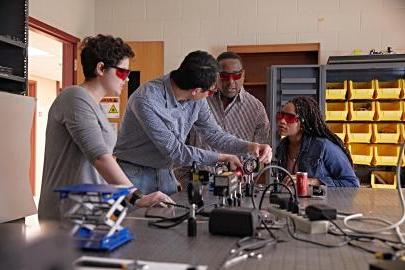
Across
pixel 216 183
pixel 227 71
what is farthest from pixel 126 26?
pixel 216 183

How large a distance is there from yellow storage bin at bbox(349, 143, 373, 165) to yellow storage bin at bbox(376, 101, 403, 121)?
0.27 m

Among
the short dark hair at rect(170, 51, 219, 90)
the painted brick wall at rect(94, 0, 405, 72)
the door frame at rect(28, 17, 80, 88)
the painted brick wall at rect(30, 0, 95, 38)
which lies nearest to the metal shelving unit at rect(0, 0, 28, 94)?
the painted brick wall at rect(30, 0, 95, 38)

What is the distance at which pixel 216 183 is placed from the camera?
139 cm

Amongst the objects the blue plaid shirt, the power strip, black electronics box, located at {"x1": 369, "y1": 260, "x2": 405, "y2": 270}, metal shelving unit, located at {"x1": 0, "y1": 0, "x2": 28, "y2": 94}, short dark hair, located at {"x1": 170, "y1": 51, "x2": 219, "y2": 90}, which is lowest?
the power strip

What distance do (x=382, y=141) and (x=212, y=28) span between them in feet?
6.15

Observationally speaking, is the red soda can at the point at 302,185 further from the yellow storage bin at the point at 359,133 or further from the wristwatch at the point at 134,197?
the yellow storage bin at the point at 359,133

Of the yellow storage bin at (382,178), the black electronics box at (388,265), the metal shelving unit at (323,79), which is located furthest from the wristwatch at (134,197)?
the yellow storage bin at (382,178)

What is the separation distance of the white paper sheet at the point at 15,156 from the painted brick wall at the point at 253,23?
6.19 ft

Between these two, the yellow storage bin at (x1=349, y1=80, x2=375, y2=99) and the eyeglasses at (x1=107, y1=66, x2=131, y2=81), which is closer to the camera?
the eyeglasses at (x1=107, y1=66, x2=131, y2=81)

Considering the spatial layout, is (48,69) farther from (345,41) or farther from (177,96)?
(177,96)

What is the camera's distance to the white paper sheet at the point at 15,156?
2574 mm

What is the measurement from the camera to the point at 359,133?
12.3 feet

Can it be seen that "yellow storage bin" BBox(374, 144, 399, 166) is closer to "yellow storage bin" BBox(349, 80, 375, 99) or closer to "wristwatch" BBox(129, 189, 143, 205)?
"yellow storage bin" BBox(349, 80, 375, 99)

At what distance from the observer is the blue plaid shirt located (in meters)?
1.91
